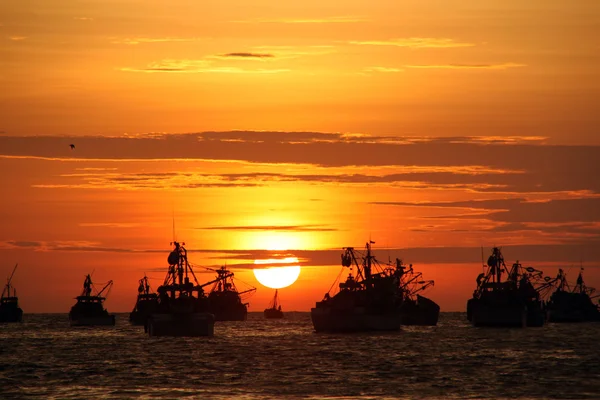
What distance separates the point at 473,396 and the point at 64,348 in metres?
110

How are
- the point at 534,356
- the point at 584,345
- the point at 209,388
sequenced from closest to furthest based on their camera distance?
the point at 209,388 → the point at 534,356 → the point at 584,345

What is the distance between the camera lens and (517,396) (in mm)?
97562

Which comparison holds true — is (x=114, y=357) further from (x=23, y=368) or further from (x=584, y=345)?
(x=584, y=345)

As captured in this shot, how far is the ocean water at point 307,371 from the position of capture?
101m

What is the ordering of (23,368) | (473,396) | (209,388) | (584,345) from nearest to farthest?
(473,396), (209,388), (23,368), (584,345)

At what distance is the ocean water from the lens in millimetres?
101250

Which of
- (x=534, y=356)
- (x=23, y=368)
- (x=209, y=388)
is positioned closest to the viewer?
(x=209, y=388)

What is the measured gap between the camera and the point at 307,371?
12519 cm

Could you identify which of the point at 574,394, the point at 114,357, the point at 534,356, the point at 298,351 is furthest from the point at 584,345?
the point at 574,394

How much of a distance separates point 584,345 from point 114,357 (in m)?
79.0

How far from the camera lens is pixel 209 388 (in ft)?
346

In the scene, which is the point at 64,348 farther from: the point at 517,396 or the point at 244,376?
the point at 517,396

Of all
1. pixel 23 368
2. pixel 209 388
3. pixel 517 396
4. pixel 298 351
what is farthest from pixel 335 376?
pixel 298 351

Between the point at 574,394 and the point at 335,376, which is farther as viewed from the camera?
the point at 335,376
